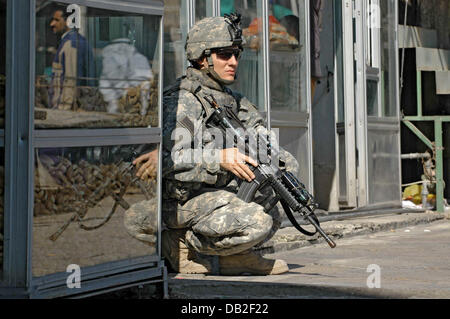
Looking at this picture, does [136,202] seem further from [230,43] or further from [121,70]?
[230,43]

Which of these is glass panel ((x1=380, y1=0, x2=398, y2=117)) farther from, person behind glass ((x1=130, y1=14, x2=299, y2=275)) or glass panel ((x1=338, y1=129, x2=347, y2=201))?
person behind glass ((x1=130, y1=14, x2=299, y2=275))

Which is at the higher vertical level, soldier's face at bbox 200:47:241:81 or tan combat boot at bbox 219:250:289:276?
soldier's face at bbox 200:47:241:81

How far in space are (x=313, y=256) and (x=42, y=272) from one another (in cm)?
323

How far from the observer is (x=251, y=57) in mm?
8203

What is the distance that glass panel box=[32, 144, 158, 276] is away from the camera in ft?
13.7

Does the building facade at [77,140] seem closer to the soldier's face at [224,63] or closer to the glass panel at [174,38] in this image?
the soldier's face at [224,63]

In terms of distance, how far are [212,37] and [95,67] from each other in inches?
60.2

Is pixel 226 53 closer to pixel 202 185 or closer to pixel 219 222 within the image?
pixel 202 185

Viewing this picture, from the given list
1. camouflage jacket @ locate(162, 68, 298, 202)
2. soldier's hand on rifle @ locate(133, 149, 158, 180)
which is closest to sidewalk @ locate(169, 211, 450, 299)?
camouflage jacket @ locate(162, 68, 298, 202)

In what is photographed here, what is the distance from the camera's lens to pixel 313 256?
7047 mm

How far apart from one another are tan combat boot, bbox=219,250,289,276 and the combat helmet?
1078mm

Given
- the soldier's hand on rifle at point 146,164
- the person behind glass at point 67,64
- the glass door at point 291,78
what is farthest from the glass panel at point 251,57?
the person behind glass at point 67,64
